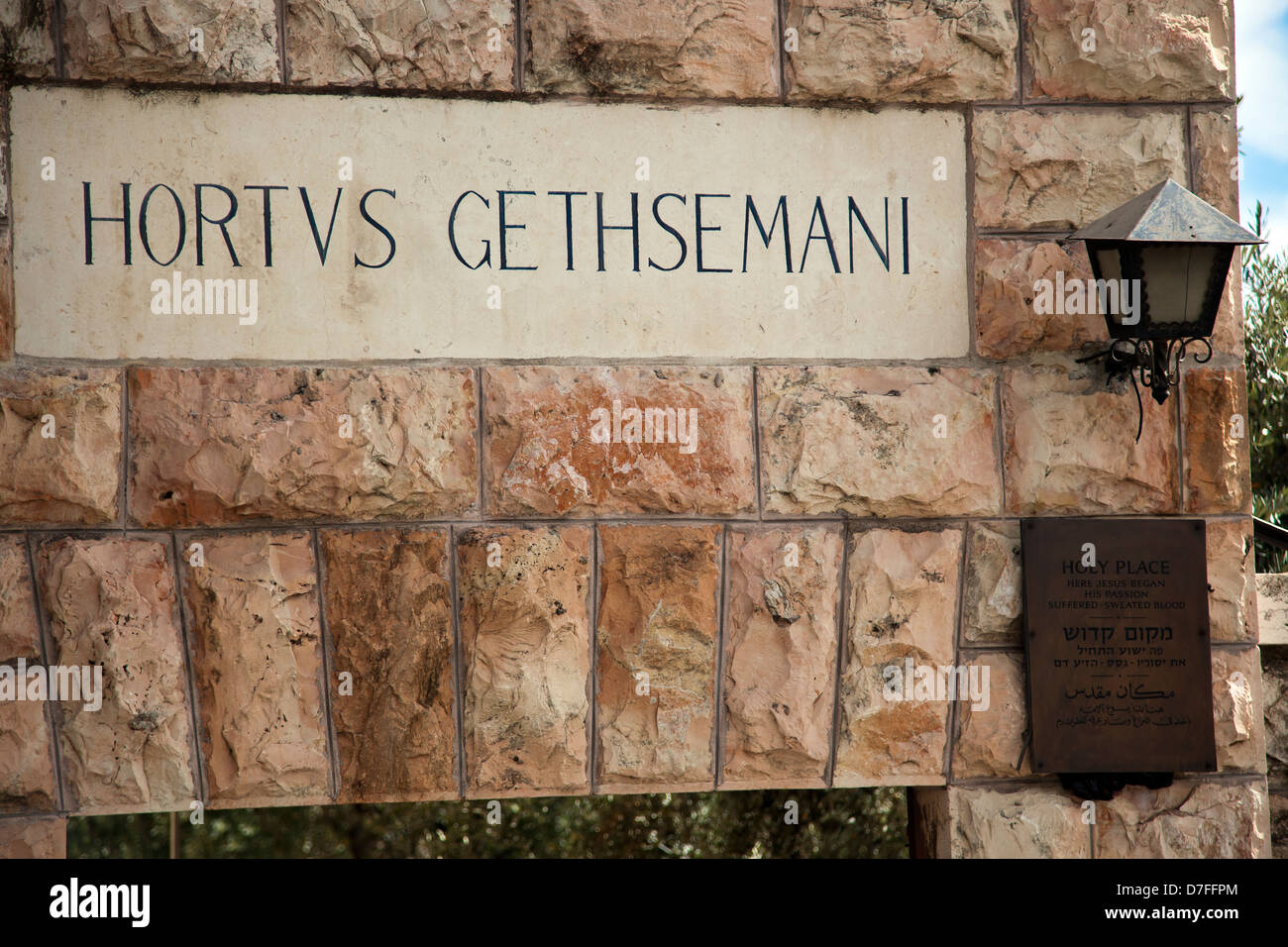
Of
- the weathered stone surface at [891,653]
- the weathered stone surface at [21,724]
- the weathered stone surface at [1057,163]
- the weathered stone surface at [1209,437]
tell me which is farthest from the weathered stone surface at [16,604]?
A: the weathered stone surface at [1209,437]

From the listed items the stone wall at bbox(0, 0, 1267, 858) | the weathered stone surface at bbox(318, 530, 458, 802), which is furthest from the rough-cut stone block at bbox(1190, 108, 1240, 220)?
the weathered stone surface at bbox(318, 530, 458, 802)

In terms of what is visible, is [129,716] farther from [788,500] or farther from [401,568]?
[788,500]

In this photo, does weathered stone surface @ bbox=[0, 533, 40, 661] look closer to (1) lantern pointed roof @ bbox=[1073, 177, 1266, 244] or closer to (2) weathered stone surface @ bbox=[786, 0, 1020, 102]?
(2) weathered stone surface @ bbox=[786, 0, 1020, 102]

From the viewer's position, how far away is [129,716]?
9.88 ft

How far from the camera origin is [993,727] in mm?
3270

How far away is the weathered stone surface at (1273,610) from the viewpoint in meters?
3.62

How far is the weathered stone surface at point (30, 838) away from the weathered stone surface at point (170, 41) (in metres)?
2.10

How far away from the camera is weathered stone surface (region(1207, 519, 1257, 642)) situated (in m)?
→ 3.33

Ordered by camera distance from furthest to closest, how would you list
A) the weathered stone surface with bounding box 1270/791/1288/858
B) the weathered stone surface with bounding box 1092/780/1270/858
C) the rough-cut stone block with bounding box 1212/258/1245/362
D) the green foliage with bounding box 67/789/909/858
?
the green foliage with bounding box 67/789/909/858
the weathered stone surface with bounding box 1270/791/1288/858
the rough-cut stone block with bounding box 1212/258/1245/362
the weathered stone surface with bounding box 1092/780/1270/858

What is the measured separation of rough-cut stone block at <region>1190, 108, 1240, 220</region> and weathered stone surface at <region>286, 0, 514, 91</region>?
2.13 m

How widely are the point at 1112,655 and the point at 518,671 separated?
1778 millimetres

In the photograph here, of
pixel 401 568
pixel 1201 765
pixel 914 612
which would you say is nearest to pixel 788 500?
pixel 914 612

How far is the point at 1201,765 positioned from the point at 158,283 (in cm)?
338

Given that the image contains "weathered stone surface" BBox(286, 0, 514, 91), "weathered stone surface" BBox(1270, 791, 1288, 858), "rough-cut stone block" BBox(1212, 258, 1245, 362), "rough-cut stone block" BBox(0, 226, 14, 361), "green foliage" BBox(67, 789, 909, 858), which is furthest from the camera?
"green foliage" BBox(67, 789, 909, 858)
